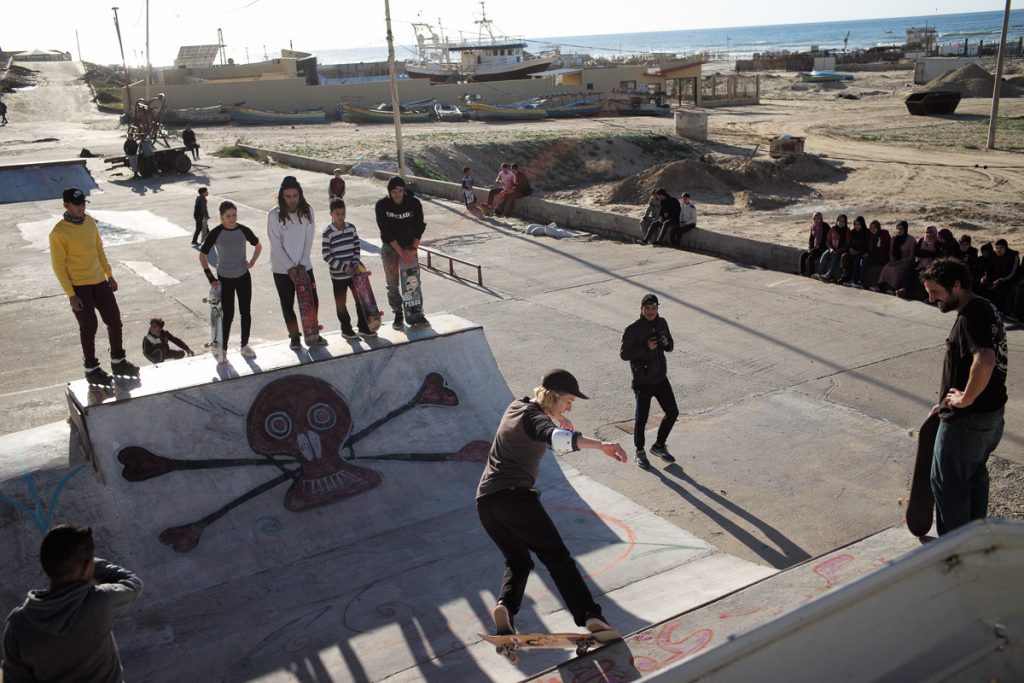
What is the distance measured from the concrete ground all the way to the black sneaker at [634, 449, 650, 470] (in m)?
0.11

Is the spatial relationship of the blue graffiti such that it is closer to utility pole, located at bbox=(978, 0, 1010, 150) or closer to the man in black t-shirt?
the man in black t-shirt

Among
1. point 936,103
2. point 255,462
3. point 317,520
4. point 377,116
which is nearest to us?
point 317,520

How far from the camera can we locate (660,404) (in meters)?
8.42

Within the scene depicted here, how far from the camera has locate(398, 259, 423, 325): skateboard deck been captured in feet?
29.7

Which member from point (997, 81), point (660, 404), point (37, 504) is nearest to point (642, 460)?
point (660, 404)

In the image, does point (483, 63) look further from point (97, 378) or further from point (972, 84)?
point (97, 378)

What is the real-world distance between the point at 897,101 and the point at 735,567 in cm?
5854

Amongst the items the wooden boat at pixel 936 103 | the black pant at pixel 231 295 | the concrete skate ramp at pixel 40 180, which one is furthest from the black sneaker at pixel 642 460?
the wooden boat at pixel 936 103

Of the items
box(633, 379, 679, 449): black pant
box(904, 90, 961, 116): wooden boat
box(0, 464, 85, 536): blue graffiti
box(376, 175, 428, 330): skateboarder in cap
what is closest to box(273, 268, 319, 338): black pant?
box(376, 175, 428, 330): skateboarder in cap

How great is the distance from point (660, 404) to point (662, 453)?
522 mm

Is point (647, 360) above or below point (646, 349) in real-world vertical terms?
below

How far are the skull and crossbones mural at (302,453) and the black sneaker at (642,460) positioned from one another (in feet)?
4.83

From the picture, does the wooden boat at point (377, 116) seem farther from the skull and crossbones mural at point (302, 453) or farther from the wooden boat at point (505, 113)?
the skull and crossbones mural at point (302, 453)

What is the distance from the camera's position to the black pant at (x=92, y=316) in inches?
304
